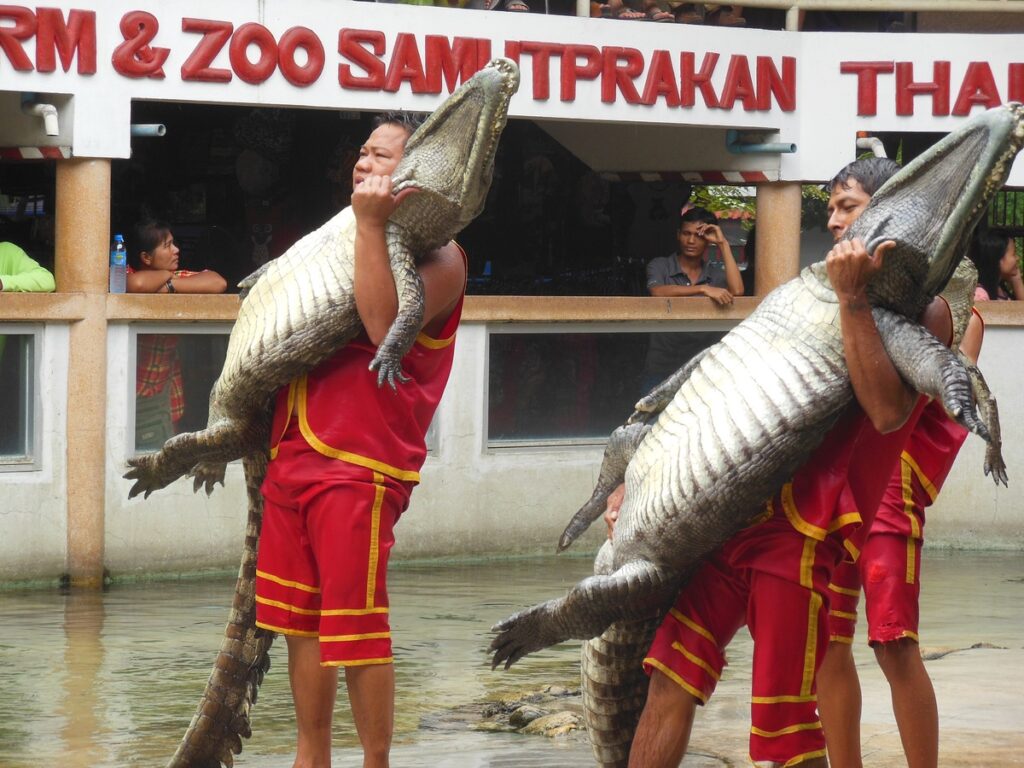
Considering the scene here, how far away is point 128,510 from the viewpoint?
8.52m

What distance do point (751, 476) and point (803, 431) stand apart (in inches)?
5.6

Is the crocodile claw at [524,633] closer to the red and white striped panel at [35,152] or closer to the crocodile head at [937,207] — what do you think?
the crocodile head at [937,207]

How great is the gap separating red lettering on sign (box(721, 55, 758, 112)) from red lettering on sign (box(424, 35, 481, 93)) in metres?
1.59

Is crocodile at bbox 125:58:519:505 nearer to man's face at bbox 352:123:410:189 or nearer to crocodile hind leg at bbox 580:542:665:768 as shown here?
man's face at bbox 352:123:410:189

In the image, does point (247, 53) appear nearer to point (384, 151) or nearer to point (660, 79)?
point (660, 79)

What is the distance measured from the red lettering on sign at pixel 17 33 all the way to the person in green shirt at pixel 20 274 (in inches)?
36.0

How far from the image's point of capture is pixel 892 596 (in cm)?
435

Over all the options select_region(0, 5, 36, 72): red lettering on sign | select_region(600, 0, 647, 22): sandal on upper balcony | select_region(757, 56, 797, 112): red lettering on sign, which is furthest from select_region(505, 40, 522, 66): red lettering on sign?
select_region(0, 5, 36, 72): red lettering on sign

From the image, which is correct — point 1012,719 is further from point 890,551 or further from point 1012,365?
Result: point 1012,365

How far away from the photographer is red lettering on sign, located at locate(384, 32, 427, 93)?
902cm

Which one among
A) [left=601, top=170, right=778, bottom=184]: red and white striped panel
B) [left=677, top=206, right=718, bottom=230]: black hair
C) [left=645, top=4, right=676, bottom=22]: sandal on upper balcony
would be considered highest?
[left=645, top=4, right=676, bottom=22]: sandal on upper balcony

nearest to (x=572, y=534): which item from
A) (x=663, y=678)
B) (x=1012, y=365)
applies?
(x=663, y=678)

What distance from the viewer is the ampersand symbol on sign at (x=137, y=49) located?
8.33 metres

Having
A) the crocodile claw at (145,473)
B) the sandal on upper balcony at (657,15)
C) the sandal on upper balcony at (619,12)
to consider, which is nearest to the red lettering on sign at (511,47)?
the sandal on upper balcony at (619,12)
